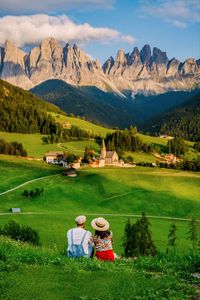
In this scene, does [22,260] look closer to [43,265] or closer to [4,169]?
[43,265]

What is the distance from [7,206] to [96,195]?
28730 millimetres

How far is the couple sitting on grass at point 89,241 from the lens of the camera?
2109 cm

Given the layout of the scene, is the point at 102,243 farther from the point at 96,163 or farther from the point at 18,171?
the point at 96,163

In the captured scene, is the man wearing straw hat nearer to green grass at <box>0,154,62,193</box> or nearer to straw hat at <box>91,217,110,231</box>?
straw hat at <box>91,217,110,231</box>

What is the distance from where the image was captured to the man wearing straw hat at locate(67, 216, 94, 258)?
21.0m

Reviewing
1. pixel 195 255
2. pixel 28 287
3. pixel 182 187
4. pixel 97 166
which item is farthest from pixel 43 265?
pixel 97 166

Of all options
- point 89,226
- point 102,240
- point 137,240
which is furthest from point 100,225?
point 89,226

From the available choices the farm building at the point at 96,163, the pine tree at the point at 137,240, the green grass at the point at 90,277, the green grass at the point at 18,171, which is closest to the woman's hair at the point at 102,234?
the green grass at the point at 90,277

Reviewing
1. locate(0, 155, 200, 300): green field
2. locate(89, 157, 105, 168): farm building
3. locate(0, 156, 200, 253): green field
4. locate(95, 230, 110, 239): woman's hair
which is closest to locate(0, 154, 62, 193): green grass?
locate(0, 156, 200, 253): green field

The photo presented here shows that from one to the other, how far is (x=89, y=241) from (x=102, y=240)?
2.03 ft

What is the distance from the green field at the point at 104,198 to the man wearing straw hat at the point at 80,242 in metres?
73.0

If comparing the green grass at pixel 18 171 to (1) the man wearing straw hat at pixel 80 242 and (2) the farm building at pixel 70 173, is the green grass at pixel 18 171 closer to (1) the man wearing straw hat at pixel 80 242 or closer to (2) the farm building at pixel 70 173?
(2) the farm building at pixel 70 173

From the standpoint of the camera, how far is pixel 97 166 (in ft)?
634

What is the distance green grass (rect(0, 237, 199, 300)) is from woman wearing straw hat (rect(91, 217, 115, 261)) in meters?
0.67
